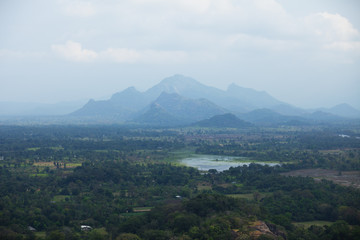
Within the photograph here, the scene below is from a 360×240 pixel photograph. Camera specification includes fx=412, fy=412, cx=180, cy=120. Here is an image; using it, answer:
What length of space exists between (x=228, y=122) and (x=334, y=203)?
384 feet

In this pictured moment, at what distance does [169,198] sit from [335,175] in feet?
85.4

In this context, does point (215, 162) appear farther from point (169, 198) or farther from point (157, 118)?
point (157, 118)

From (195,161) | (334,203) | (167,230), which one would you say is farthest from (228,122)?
(167,230)

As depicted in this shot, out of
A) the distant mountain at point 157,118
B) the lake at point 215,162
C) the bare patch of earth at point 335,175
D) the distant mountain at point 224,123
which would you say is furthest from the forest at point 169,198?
the distant mountain at point 157,118

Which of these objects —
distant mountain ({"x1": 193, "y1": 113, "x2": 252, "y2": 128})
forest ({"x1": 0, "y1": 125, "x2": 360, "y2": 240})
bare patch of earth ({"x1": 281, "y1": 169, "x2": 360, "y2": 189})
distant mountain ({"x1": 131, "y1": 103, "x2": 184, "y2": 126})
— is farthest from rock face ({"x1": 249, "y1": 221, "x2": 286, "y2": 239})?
distant mountain ({"x1": 131, "y1": 103, "x2": 184, "y2": 126})

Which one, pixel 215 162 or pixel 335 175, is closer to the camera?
pixel 335 175

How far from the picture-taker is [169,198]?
44688 millimetres

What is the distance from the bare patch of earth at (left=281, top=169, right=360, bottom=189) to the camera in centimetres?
5131

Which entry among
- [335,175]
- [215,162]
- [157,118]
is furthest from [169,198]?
[157,118]

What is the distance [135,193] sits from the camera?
47.3m

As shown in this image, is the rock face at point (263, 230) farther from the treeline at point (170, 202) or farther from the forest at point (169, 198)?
the treeline at point (170, 202)

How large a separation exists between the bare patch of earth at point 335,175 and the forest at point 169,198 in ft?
1.53

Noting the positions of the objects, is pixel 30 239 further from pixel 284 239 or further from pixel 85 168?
pixel 85 168

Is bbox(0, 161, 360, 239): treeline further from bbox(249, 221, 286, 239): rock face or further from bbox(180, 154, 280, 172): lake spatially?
bbox(180, 154, 280, 172): lake
